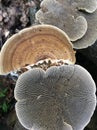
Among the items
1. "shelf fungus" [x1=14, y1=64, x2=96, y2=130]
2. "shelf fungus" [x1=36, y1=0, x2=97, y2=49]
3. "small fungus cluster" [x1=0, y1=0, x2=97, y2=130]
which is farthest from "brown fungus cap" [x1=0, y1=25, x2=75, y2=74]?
"shelf fungus" [x1=36, y1=0, x2=97, y2=49]

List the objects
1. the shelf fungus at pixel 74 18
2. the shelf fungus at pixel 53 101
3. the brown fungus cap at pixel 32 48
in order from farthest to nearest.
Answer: the shelf fungus at pixel 74 18
the brown fungus cap at pixel 32 48
the shelf fungus at pixel 53 101

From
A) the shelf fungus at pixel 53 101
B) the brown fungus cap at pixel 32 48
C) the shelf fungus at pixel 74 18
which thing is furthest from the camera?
the shelf fungus at pixel 74 18

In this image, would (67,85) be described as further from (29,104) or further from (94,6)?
(94,6)

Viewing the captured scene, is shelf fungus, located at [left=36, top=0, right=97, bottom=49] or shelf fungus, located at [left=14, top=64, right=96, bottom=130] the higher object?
Answer: shelf fungus, located at [left=36, top=0, right=97, bottom=49]

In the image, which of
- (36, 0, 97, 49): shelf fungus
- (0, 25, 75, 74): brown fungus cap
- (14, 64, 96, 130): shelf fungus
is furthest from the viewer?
(36, 0, 97, 49): shelf fungus

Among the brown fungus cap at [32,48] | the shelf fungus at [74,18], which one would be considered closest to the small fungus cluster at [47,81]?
the brown fungus cap at [32,48]

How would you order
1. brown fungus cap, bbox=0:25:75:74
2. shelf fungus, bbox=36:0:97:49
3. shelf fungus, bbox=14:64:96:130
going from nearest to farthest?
shelf fungus, bbox=14:64:96:130 → brown fungus cap, bbox=0:25:75:74 → shelf fungus, bbox=36:0:97:49

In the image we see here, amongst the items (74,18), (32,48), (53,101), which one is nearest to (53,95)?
(53,101)

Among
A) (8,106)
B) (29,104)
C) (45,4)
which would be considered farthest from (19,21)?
(29,104)

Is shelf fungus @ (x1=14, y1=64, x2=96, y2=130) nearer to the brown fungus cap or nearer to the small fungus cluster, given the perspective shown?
the small fungus cluster

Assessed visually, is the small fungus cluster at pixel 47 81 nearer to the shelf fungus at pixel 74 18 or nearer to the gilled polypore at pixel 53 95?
the gilled polypore at pixel 53 95
